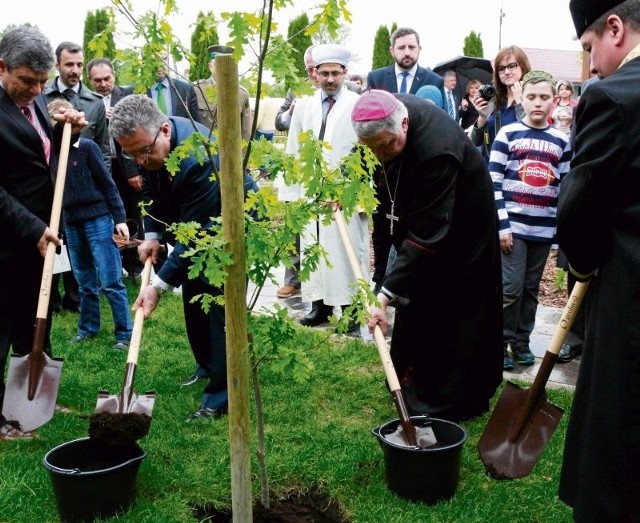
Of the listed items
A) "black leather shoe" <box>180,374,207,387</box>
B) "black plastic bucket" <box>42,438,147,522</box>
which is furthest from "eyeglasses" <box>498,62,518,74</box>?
"black plastic bucket" <box>42,438,147,522</box>

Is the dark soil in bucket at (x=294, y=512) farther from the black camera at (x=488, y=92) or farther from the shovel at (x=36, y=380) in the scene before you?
the black camera at (x=488, y=92)

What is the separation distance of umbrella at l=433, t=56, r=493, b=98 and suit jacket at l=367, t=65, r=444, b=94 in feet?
10.5

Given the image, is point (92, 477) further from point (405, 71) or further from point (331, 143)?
point (405, 71)

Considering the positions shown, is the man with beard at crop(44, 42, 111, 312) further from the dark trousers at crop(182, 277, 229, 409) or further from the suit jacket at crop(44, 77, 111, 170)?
the dark trousers at crop(182, 277, 229, 409)

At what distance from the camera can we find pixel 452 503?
11.8ft

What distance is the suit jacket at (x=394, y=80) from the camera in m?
7.25

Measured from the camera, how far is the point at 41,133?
14.8ft

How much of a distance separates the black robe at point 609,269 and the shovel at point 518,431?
95 cm

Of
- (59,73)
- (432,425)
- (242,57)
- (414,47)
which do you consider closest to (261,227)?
(242,57)

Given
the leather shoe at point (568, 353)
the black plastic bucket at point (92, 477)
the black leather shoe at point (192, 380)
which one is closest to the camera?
the black plastic bucket at point (92, 477)

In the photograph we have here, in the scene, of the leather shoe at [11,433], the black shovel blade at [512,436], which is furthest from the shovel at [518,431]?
the leather shoe at [11,433]

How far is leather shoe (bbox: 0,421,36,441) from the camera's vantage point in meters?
4.30

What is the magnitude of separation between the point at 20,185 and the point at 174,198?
92 cm

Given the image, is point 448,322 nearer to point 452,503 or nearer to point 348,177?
point 452,503
